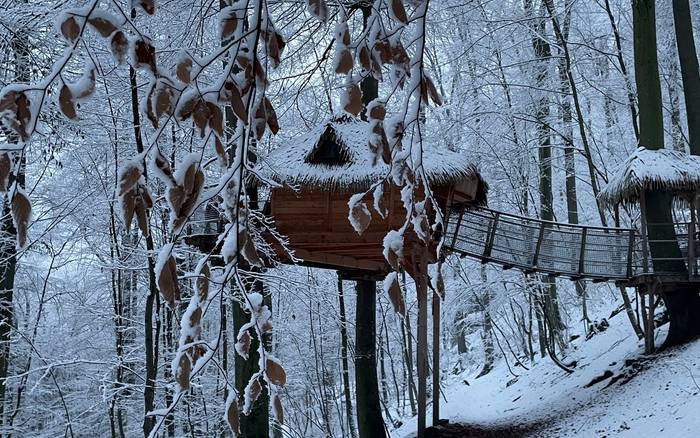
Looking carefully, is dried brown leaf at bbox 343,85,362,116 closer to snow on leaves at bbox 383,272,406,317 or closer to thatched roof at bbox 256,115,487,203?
snow on leaves at bbox 383,272,406,317

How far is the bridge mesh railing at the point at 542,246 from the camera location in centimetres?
1055

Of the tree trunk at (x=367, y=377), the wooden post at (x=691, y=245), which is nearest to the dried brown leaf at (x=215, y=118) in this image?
the tree trunk at (x=367, y=377)

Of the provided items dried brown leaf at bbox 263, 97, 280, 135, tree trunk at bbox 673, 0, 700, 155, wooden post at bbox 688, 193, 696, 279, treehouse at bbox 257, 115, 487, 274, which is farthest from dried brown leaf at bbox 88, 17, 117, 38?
tree trunk at bbox 673, 0, 700, 155

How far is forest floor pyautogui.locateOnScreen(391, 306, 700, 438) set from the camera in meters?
7.90

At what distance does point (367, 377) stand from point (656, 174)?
548cm

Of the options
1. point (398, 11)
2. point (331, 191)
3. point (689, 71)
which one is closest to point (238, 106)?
point (398, 11)

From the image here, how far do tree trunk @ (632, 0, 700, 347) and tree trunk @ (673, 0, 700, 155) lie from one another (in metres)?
0.87

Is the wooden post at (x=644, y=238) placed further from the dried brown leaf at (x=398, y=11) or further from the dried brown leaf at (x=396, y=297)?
the dried brown leaf at (x=398, y=11)

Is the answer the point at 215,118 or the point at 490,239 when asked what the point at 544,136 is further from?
the point at 215,118

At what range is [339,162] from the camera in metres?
9.53

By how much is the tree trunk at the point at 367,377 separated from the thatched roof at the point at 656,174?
4.44 metres

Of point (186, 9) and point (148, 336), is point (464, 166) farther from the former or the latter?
point (148, 336)

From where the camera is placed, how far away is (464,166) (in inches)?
392

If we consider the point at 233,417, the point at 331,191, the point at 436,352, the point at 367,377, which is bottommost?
the point at 367,377
